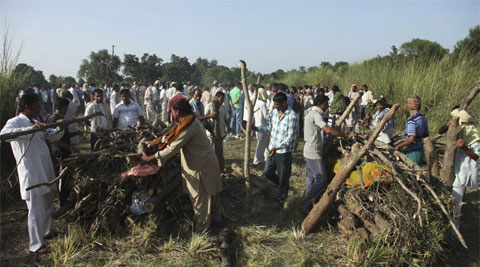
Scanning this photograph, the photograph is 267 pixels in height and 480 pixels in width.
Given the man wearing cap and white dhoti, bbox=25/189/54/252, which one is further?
the man wearing cap

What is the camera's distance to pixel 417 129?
15.6 ft

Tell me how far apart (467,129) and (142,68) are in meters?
27.0

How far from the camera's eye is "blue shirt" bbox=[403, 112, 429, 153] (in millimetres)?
4754

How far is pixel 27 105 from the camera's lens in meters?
3.91

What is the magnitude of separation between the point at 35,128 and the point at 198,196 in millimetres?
2236

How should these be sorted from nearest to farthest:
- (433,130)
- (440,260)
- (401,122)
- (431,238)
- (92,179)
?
1. (431,238)
2. (440,260)
3. (92,179)
4. (433,130)
5. (401,122)

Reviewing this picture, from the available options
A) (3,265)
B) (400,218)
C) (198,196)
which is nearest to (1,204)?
(3,265)

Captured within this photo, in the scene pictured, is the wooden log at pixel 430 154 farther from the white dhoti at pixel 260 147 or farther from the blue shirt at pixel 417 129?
the white dhoti at pixel 260 147

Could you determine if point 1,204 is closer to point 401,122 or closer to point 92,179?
point 92,179

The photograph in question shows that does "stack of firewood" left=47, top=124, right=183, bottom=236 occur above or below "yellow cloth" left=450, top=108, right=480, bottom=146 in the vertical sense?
below

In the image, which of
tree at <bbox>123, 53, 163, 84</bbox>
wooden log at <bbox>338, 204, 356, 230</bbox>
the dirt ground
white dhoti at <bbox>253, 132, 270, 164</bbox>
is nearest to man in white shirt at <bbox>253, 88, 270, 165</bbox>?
white dhoti at <bbox>253, 132, 270, 164</bbox>

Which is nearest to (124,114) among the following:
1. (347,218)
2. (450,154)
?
(347,218)

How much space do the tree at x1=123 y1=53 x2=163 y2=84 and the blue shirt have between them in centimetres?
2587

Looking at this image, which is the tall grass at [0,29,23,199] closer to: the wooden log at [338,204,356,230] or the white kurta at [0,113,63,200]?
the white kurta at [0,113,63,200]
